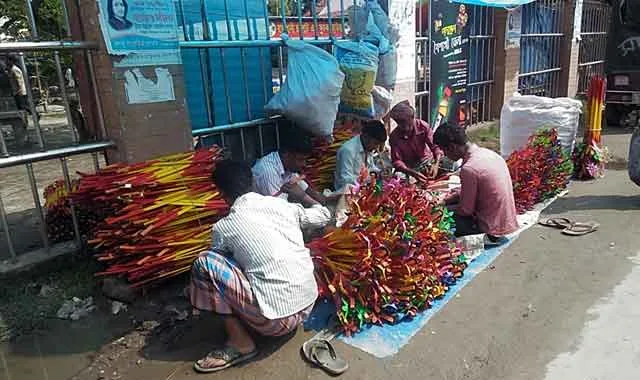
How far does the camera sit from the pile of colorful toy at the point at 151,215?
9.39 ft

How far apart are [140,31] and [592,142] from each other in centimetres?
512

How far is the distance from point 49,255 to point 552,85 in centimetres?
1099

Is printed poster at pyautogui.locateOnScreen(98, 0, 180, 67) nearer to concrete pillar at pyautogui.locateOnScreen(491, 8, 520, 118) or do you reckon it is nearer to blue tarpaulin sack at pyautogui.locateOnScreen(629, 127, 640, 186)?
blue tarpaulin sack at pyautogui.locateOnScreen(629, 127, 640, 186)

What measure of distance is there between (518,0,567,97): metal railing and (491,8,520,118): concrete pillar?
0.44 metres

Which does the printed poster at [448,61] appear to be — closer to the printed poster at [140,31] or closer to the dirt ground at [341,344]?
the dirt ground at [341,344]

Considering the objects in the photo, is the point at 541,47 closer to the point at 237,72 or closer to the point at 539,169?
the point at 539,169

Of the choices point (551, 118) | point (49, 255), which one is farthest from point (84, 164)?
point (551, 118)

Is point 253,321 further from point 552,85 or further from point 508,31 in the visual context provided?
point 552,85

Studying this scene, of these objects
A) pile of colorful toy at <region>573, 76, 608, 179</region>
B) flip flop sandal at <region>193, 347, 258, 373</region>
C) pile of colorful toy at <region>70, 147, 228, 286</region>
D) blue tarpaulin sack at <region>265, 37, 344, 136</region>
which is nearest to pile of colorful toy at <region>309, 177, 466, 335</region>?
flip flop sandal at <region>193, 347, 258, 373</region>

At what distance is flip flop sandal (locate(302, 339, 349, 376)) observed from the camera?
8.23 ft

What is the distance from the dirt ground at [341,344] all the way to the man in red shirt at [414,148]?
147 centimetres

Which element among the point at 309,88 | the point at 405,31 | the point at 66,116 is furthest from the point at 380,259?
the point at 405,31

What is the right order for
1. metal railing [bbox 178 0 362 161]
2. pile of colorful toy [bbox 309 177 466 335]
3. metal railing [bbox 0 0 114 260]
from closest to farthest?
pile of colorful toy [bbox 309 177 466 335] → metal railing [bbox 0 0 114 260] → metal railing [bbox 178 0 362 161]

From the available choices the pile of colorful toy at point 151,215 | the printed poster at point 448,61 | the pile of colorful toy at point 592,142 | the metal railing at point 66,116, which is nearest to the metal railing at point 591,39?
the printed poster at point 448,61
